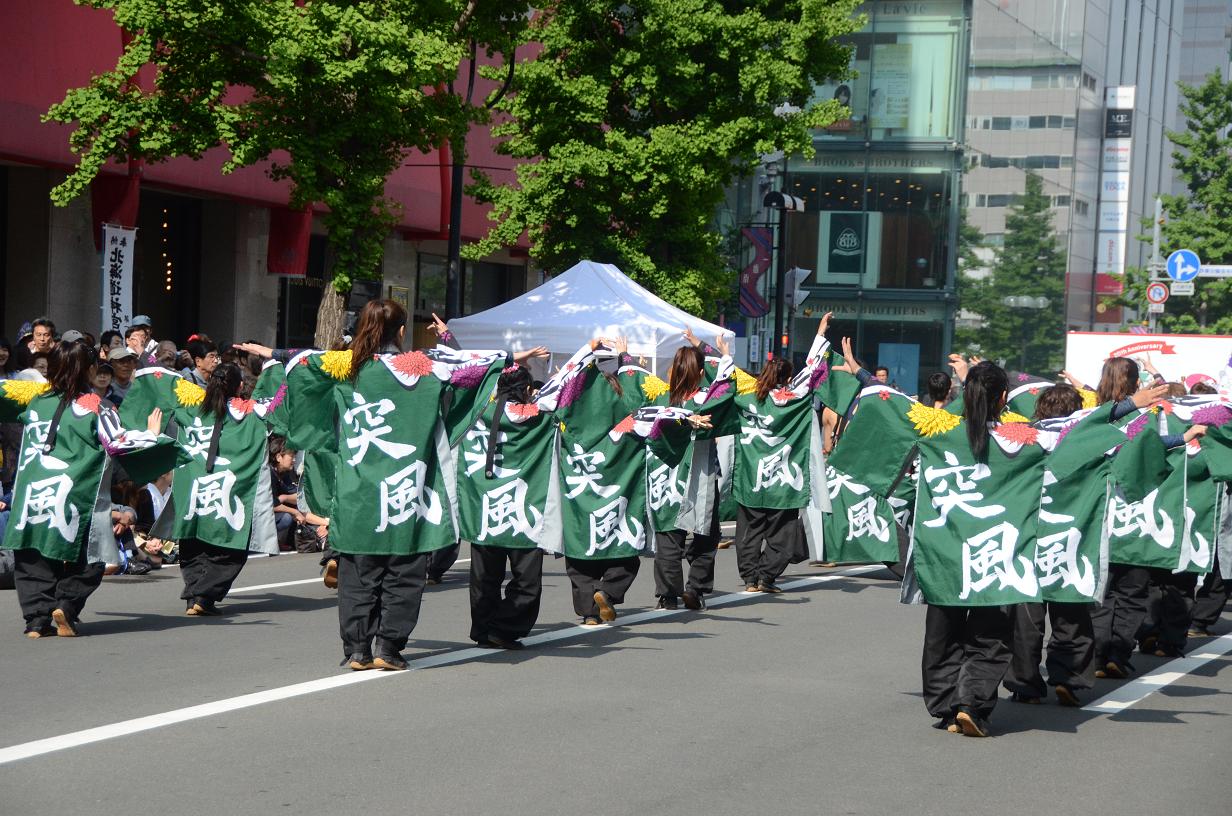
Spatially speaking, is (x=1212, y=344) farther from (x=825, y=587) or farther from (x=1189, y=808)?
(x=1189, y=808)

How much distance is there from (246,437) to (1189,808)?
6.75 meters

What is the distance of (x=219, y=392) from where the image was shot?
34.2ft

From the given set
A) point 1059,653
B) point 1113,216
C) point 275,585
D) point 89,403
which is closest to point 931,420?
point 1059,653

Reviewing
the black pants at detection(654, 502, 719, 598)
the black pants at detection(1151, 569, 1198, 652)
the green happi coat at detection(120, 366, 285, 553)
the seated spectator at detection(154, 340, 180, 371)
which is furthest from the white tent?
the black pants at detection(1151, 569, 1198, 652)

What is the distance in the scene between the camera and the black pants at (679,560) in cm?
1079

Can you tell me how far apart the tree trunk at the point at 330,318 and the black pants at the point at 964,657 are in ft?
36.7

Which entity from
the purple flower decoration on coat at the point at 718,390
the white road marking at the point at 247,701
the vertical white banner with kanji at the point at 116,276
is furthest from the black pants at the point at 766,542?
the vertical white banner with kanji at the point at 116,276

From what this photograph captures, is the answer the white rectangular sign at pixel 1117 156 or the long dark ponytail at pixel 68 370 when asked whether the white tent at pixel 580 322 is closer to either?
the long dark ponytail at pixel 68 370

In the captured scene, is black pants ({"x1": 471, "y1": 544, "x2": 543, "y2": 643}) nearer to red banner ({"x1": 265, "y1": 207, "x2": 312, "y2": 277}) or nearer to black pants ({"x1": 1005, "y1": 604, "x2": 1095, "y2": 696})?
black pants ({"x1": 1005, "y1": 604, "x2": 1095, "y2": 696})

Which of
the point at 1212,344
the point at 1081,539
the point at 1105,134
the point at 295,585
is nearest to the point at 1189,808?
the point at 1081,539

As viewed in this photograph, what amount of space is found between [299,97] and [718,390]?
7.24 metres

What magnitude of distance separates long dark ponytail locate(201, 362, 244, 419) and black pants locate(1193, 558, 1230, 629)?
22.4 feet

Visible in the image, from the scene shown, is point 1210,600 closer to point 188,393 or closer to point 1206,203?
point 188,393

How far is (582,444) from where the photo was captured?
31.8 ft
